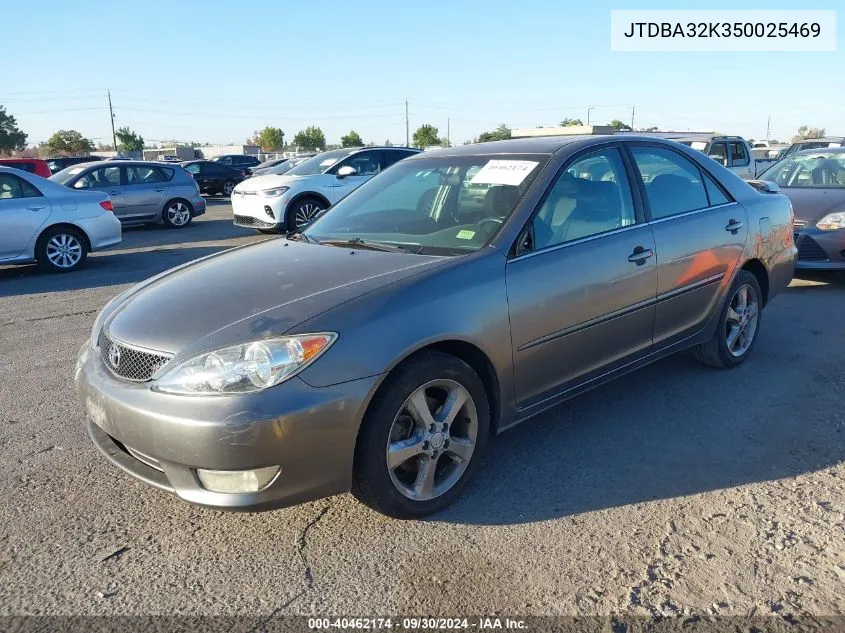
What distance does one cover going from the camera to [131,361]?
2863 mm

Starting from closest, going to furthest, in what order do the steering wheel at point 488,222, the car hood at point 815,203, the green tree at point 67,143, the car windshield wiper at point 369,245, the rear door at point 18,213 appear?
the steering wheel at point 488,222
the car windshield wiper at point 369,245
the car hood at point 815,203
the rear door at point 18,213
the green tree at point 67,143

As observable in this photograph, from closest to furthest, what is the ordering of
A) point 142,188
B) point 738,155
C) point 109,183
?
point 109,183 < point 142,188 < point 738,155

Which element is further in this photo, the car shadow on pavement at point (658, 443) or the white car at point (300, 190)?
the white car at point (300, 190)

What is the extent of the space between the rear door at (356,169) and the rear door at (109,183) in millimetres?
4559

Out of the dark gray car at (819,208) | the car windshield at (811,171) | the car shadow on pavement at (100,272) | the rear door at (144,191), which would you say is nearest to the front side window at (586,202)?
the dark gray car at (819,208)

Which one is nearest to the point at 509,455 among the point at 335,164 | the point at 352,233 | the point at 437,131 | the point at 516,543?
the point at 516,543

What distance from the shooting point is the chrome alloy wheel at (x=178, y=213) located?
14836mm

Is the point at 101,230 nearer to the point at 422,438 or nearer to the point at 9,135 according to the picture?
the point at 422,438

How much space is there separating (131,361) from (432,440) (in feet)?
4.21

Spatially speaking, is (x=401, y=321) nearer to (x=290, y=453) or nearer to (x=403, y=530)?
(x=290, y=453)

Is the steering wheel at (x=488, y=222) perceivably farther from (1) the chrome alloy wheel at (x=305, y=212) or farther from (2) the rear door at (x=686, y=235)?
(1) the chrome alloy wheel at (x=305, y=212)

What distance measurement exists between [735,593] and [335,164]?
1133cm

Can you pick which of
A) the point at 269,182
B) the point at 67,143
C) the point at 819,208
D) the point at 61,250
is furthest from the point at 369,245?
the point at 67,143

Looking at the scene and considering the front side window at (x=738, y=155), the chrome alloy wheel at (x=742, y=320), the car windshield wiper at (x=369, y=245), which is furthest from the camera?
the front side window at (x=738, y=155)
